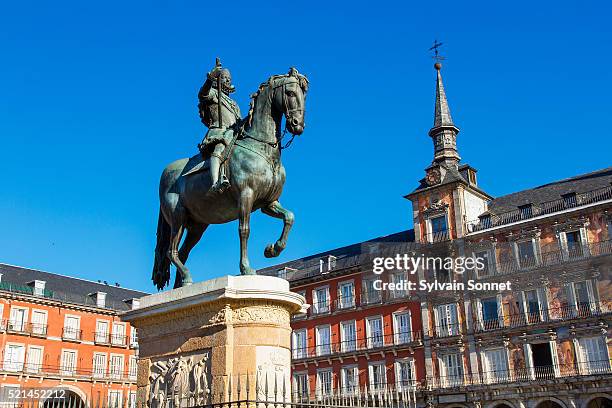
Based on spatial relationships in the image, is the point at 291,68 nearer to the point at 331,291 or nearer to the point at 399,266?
the point at 399,266

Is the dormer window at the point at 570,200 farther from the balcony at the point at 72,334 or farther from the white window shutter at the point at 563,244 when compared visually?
the balcony at the point at 72,334

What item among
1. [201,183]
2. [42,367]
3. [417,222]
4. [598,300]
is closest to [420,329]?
[417,222]

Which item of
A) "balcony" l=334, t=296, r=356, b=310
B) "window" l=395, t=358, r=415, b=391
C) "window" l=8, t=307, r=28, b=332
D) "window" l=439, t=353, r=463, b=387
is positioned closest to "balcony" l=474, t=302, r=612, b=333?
"window" l=439, t=353, r=463, b=387

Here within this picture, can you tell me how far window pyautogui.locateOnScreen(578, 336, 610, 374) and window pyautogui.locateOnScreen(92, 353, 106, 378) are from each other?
34322 mm

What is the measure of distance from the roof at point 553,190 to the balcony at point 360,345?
10.7 m

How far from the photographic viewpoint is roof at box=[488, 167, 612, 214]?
4156cm

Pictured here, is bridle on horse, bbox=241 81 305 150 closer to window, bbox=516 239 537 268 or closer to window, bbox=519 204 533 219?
window, bbox=516 239 537 268

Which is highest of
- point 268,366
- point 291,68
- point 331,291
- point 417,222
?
point 417,222

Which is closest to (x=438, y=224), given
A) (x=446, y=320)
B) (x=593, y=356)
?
(x=446, y=320)

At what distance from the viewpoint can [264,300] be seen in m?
7.17

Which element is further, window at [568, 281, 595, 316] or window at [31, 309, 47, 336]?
window at [31, 309, 47, 336]

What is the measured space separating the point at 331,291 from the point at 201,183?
1597 inches

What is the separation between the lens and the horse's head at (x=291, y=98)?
7750 millimetres

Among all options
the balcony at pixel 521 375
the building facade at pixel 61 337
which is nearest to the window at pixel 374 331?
the balcony at pixel 521 375
